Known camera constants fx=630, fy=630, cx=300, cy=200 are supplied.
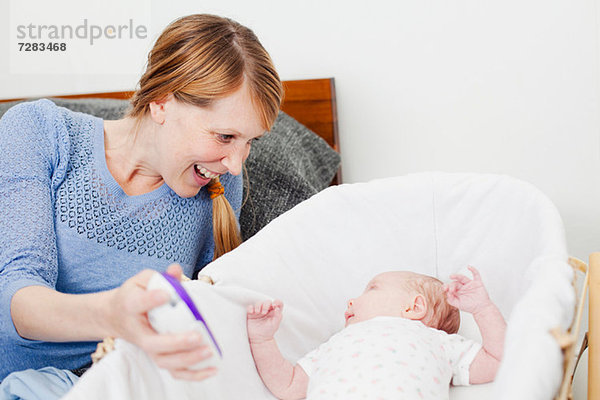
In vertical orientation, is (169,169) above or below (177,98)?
below

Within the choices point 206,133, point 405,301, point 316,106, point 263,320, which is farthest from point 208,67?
point 316,106

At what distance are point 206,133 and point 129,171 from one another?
237 millimetres

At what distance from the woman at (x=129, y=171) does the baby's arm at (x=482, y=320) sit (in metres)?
0.43

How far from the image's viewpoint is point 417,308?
1.14 metres

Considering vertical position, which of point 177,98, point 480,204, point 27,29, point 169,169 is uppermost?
point 27,29

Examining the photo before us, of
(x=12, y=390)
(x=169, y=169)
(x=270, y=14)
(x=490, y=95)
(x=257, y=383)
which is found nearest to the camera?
(x=12, y=390)

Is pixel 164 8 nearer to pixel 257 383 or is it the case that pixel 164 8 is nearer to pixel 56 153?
pixel 56 153

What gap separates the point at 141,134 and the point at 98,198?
5.8 inches

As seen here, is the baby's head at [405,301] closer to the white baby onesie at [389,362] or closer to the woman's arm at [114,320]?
the white baby onesie at [389,362]

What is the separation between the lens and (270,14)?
1872 mm

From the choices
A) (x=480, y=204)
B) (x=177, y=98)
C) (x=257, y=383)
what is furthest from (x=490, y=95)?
(x=257, y=383)

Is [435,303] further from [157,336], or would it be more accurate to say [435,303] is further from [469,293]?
[157,336]

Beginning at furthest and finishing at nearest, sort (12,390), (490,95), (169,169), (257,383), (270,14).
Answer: (270,14) < (490,95) < (169,169) < (257,383) < (12,390)

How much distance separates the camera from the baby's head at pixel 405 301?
3.70ft
